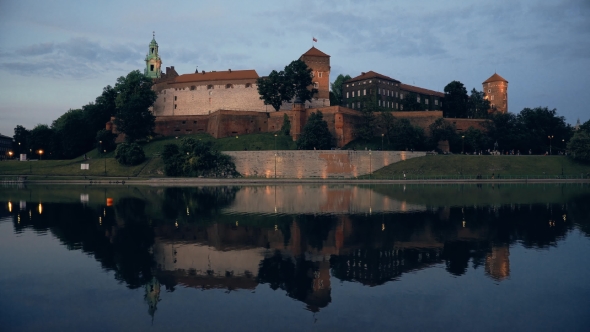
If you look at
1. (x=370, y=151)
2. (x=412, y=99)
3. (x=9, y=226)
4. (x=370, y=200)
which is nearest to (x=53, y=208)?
(x=9, y=226)

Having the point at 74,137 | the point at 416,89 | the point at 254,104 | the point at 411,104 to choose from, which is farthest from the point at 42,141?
the point at 416,89

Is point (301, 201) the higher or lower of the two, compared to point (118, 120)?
lower

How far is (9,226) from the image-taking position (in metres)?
20.7

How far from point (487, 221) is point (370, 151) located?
107ft

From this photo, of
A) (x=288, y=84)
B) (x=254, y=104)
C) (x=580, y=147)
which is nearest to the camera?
(x=580, y=147)

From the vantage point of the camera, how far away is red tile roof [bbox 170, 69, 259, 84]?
68.8m

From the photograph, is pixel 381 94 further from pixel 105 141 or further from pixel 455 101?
pixel 105 141

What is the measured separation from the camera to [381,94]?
71438 millimetres

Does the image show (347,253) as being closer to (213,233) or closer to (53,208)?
(213,233)

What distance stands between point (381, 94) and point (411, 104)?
205 inches

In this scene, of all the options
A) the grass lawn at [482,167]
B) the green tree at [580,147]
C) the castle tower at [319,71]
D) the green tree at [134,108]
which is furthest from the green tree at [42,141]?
the green tree at [580,147]

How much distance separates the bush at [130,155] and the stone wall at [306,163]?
10.8 metres

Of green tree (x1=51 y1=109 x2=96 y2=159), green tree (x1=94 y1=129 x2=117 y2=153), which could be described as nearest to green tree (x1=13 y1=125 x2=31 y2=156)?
green tree (x1=51 y1=109 x2=96 y2=159)

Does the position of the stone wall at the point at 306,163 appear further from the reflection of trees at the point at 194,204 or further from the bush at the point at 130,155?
the reflection of trees at the point at 194,204
